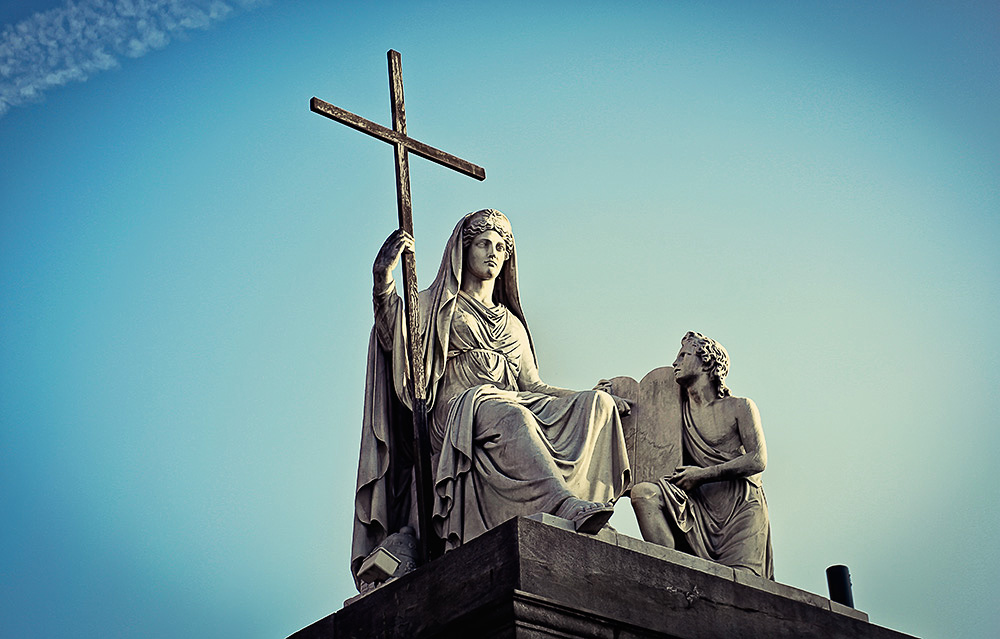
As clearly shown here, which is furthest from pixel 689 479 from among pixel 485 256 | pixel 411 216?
pixel 411 216

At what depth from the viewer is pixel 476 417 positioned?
7.99 m

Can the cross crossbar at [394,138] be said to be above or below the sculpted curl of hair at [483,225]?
above

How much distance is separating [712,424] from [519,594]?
2631mm

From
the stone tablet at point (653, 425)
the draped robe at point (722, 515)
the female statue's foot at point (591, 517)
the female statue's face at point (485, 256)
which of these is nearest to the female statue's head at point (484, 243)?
the female statue's face at point (485, 256)

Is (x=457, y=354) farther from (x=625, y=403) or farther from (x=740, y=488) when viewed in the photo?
(x=740, y=488)

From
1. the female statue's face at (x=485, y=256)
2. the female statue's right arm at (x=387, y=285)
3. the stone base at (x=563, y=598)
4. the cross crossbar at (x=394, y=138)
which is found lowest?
the stone base at (x=563, y=598)

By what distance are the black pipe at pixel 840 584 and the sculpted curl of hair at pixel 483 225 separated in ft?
9.63

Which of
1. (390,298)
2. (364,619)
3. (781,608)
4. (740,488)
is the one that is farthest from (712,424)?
(364,619)

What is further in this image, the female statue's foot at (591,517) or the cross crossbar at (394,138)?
the cross crossbar at (394,138)

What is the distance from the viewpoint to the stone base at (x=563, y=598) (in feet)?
21.0

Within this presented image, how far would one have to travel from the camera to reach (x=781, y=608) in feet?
24.5

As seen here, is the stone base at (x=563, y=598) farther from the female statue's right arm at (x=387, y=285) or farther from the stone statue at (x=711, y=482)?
the female statue's right arm at (x=387, y=285)

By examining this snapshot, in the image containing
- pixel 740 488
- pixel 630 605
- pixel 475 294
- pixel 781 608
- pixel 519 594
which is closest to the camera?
pixel 519 594

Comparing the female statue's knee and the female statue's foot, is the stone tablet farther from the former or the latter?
the female statue's foot
